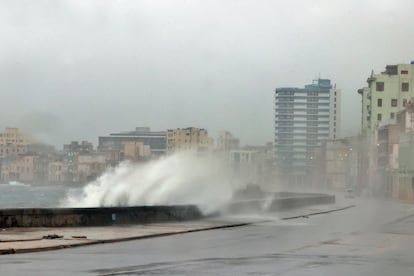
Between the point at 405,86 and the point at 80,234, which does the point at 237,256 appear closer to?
the point at 80,234

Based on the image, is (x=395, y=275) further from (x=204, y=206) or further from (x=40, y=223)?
(x=204, y=206)

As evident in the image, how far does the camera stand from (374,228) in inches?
1391

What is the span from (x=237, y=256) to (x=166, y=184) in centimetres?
4106

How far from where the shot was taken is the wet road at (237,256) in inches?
672

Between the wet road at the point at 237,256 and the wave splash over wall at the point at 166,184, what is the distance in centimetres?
2543

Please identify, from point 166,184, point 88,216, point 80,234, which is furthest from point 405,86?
point 80,234

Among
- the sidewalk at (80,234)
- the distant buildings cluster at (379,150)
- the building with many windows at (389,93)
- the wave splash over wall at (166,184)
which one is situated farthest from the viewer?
the building with many windows at (389,93)

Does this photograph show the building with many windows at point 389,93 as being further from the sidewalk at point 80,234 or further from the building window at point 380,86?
the sidewalk at point 80,234

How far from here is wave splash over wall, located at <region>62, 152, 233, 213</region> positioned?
189 feet

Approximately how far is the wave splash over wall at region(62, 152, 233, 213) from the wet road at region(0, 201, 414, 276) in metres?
25.4

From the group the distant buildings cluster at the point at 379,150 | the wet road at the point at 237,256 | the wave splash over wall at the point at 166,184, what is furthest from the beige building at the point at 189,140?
the wet road at the point at 237,256

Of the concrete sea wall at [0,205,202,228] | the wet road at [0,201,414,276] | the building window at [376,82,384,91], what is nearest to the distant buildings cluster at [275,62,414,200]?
the building window at [376,82,384,91]

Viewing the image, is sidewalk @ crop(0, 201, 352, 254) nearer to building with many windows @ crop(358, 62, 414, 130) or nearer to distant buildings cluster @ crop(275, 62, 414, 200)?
distant buildings cluster @ crop(275, 62, 414, 200)

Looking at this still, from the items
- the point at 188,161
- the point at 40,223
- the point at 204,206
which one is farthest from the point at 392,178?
the point at 40,223
